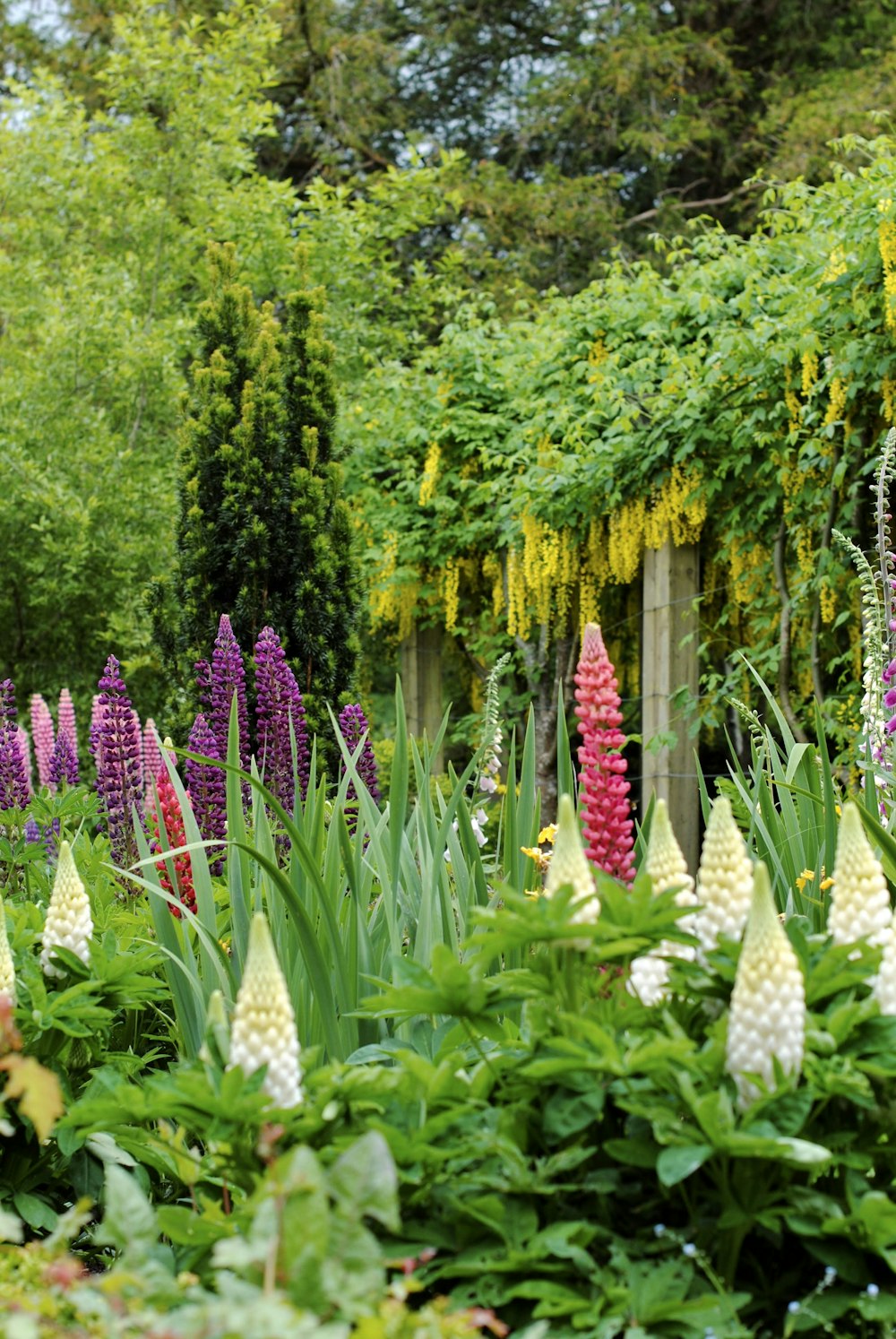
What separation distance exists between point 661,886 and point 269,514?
399 centimetres

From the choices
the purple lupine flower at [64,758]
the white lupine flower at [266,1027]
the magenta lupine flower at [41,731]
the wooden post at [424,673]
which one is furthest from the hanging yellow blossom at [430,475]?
the white lupine flower at [266,1027]

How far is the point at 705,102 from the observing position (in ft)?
45.4

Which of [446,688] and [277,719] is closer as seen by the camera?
[277,719]

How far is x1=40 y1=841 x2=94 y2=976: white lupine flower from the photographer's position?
6.23 feet

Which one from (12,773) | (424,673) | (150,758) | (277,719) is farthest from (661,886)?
(424,673)

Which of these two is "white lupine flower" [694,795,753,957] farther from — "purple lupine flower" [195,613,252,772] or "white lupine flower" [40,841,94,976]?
"purple lupine flower" [195,613,252,772]

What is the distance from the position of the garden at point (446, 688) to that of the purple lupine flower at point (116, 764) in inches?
0.6

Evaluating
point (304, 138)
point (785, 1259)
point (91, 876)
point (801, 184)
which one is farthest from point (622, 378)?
point (304, 138)

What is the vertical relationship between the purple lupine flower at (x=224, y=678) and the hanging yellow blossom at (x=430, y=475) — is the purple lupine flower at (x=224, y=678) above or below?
below

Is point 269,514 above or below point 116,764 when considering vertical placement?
above

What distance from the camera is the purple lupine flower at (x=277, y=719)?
3.23m

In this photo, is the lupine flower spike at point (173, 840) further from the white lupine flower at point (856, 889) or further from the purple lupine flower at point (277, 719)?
the white lupine flower at point (856, 889)

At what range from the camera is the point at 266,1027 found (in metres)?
1.34

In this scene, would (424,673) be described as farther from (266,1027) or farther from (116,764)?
(266,1027)
